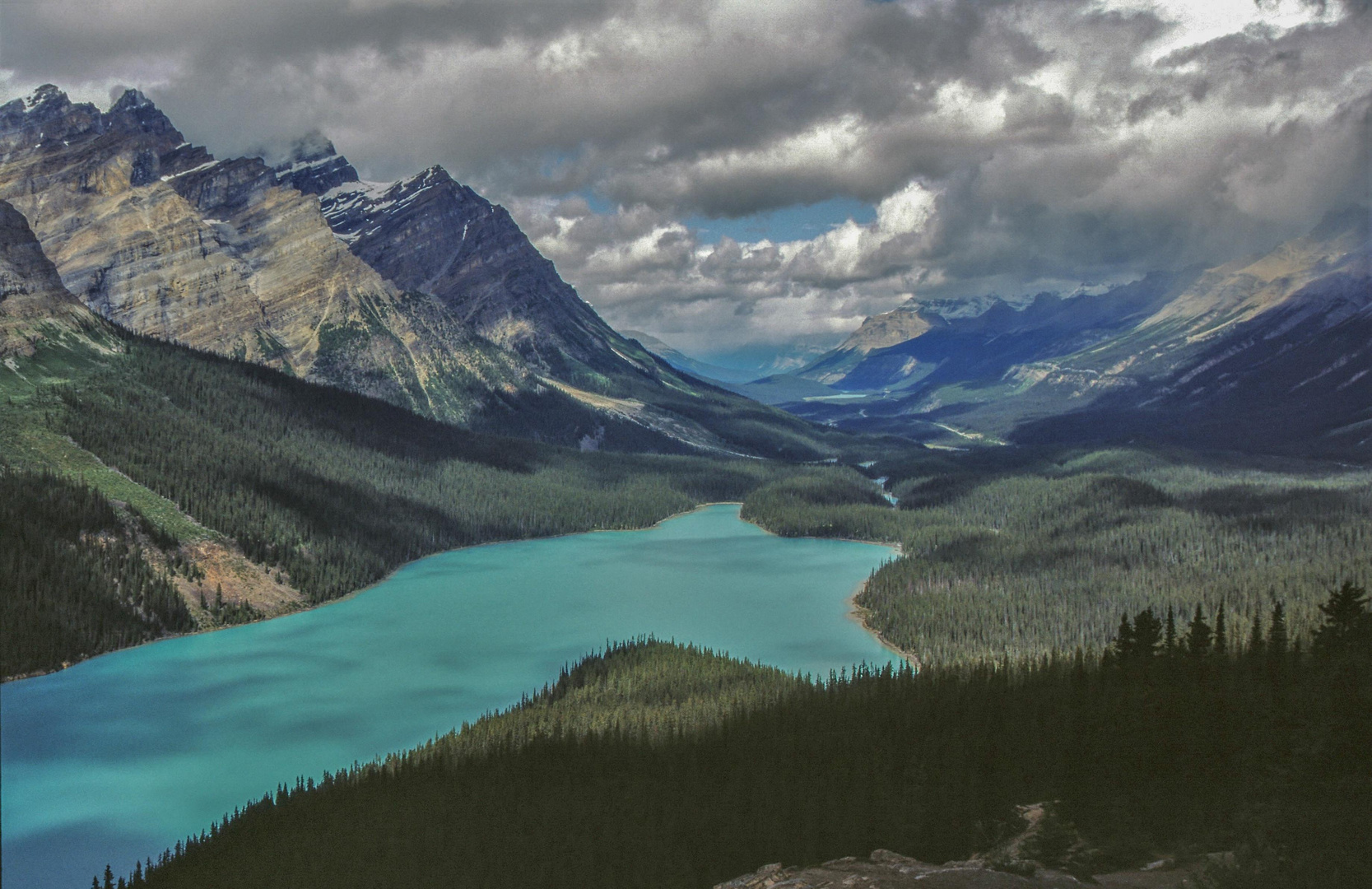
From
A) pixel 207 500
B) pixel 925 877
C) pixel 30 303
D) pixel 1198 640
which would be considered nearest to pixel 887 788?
pixel 925 877

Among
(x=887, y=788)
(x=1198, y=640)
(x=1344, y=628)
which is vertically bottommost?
(x=887, y=788)

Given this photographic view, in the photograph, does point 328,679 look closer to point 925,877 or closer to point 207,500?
point 207,500

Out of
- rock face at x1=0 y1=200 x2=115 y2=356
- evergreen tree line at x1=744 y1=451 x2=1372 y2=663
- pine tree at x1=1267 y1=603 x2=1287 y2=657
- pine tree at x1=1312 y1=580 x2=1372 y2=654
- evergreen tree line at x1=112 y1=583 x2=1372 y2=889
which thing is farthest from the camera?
rock face at x1=0 y1=200 x2=115 y2=356

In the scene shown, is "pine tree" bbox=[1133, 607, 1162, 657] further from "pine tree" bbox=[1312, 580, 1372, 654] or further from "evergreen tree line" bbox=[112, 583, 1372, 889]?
"pine tree" bbox=[1312, 580, 1372, 654]

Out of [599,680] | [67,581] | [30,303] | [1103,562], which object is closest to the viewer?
[599,680]

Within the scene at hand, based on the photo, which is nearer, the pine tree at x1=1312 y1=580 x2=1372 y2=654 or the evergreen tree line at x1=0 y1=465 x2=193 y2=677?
the pine tree at x1=1312 y1=580 x2=1372 y2=654

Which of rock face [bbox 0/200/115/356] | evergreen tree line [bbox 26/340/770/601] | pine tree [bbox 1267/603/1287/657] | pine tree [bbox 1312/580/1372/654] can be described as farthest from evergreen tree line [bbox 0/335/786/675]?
pine tree [bbox 1312/580/1372/654]

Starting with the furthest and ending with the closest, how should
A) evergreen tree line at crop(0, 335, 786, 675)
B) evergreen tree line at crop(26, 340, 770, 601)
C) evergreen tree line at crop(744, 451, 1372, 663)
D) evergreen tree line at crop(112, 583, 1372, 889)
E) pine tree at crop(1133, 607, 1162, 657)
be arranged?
evergreen tree line at crop(26, 340, 770, 601) < evergreen tree line at crop(744, 451, 1372, 663) < evergreen tree line at crop(0, 335, 786, 675) < pine tree at crop(1133, 607, 1162, 657) < evergreen tree line at crop(112, 583, 1372, 889)

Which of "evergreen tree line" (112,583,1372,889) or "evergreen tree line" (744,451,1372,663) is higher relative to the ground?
"evergreen tree line" (744,451,1372,663)
